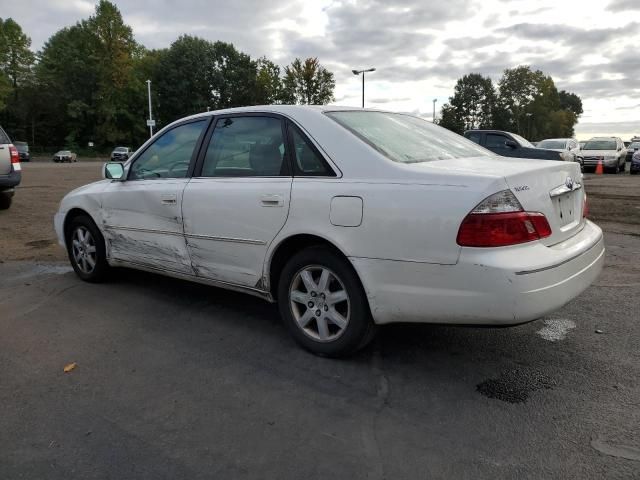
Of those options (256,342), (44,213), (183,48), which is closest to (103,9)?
(183,48)

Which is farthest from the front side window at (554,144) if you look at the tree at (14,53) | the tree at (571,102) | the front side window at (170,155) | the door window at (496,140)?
the tree at (571,102)

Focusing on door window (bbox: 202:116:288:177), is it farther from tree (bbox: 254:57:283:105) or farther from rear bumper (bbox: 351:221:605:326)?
tree (bbox: 254:57:283:105)

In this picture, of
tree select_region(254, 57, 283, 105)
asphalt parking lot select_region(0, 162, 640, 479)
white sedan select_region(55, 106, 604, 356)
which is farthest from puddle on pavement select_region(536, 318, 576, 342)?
tree select_region(254, 57, 283, 105)

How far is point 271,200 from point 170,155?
1435 mm

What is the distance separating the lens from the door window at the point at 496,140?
1501 centimetres

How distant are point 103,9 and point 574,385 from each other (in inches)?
2918

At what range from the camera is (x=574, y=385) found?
310 centimetres

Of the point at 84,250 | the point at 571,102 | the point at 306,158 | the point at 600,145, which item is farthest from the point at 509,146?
the point at 571,102

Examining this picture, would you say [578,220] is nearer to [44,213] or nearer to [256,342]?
[256,342]

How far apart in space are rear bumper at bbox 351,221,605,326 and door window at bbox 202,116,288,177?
1.05m

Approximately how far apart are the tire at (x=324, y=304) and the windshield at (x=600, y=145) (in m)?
24.9

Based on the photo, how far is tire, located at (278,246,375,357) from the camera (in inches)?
129

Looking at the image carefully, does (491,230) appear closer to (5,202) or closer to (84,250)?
(84,250)

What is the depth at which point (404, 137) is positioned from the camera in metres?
3.79
